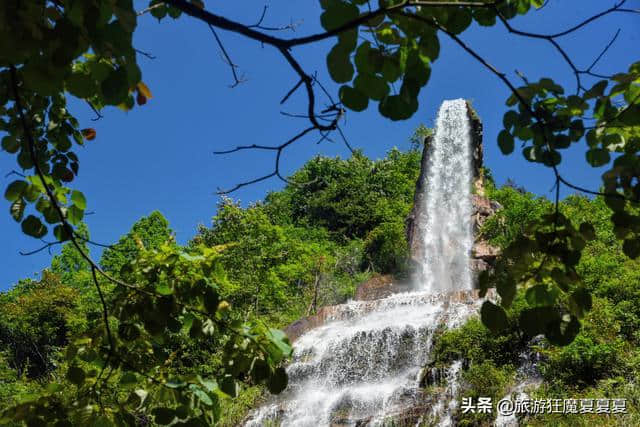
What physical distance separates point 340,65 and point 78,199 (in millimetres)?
911

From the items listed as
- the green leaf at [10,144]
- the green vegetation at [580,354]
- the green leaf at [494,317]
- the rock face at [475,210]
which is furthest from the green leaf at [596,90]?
the rock face at [475,210]

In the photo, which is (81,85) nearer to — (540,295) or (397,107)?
(397,107)

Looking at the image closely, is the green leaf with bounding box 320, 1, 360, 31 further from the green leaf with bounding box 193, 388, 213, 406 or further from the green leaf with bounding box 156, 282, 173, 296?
the green leaf with bounding box 156, 282, 173, 296

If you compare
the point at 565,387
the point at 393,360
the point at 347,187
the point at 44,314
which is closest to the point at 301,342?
the point at 393,360

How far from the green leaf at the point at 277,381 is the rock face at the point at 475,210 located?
15497 mm

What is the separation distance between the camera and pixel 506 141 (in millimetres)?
1248

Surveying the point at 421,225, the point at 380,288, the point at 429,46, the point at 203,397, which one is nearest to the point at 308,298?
the point at 380,288

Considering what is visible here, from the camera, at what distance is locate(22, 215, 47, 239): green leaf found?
4.75ft

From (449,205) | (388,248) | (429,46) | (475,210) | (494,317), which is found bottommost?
(494,317)

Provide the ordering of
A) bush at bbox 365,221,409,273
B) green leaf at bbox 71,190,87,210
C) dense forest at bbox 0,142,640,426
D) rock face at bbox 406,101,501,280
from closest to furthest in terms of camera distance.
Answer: green leaf at bbox 71,190,87,210 < dense forest at bbox 0,142,640,426 < rock face at bbox 406,101,501,280 < bush at bbox 365,221,409,273

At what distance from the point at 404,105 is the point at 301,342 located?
11562mm

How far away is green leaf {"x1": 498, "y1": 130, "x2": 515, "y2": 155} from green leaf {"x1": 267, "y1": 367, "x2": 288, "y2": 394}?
785 mm

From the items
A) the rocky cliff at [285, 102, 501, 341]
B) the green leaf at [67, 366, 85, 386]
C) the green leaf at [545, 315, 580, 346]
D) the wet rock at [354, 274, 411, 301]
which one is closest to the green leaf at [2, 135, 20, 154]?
the green leaf at [67, 366, 85, 386]

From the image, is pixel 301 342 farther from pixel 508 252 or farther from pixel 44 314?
pixel 44 314
